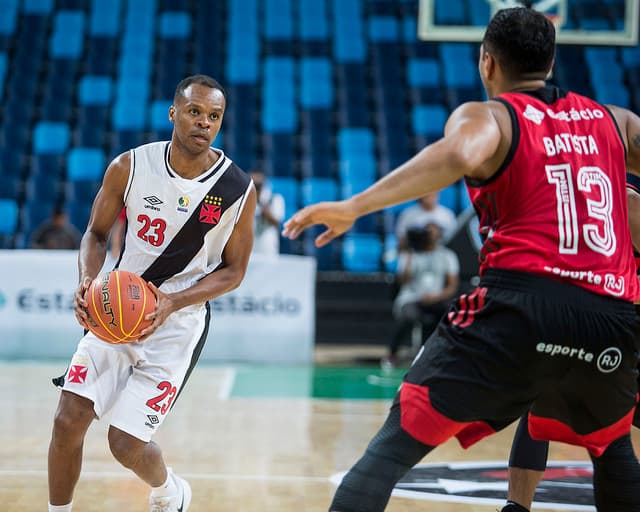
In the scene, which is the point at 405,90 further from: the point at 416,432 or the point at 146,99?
A: the point at 416,432

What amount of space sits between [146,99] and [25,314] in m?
5.92

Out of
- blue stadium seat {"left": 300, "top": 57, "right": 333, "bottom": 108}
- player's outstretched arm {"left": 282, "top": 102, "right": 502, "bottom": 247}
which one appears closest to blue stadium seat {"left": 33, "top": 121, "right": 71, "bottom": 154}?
blue stadium seat {"left": 300, "top": 57, "right": 333, "bottom": 108}

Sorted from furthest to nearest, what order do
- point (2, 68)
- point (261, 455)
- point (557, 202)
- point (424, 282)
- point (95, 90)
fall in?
point (2, 68), point (95, 90), point (424, 282), point (261, 455), point (557, 202)

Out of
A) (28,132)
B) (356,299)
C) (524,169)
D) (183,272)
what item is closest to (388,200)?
(524,169)

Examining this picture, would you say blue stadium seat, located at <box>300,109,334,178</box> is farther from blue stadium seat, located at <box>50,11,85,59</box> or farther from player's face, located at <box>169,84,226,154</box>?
player's face, located at <box>169,84,226,154</box>

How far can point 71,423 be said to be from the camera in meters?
3.56

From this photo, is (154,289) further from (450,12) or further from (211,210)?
(450,12)

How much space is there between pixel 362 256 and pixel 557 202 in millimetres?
9869

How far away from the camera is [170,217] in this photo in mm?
3850

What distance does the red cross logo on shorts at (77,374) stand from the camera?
3627mm

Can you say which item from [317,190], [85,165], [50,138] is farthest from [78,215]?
[317,190]

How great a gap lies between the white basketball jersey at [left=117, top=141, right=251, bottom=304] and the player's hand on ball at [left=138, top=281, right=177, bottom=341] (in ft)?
0.76

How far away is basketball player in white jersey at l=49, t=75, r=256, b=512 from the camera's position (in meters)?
3.66

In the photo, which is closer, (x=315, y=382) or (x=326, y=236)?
A: (x=326, y=236)
